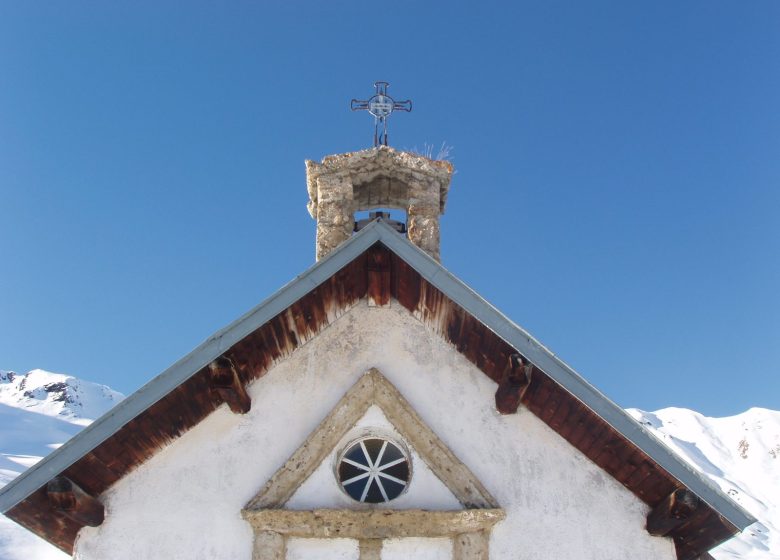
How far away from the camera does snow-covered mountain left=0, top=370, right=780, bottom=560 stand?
2583 cm

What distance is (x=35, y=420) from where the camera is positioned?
182 ft

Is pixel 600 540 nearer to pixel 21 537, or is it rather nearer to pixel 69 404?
pixel 21 537

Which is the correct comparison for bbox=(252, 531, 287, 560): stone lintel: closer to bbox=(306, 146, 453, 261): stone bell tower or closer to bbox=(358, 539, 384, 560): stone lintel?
bbox=(358, 539, 384, 560): stone lintel

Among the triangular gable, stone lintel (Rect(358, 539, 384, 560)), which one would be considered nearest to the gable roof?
the triangular gable

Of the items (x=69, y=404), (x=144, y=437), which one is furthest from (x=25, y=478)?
(x=69, y=404)

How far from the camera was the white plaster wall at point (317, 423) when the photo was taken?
582cm

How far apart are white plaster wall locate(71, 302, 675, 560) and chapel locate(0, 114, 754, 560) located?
0.04ft

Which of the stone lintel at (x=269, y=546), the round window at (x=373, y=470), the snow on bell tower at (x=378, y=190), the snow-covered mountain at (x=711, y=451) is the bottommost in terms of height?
the stone lintel at (x=269, y=546)

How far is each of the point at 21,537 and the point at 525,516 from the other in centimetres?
1812

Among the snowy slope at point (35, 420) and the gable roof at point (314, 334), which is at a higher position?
the snowy slope at point (35, 420)

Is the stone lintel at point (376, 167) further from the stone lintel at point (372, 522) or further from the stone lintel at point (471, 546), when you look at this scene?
the stone lintel at point (471, 546)

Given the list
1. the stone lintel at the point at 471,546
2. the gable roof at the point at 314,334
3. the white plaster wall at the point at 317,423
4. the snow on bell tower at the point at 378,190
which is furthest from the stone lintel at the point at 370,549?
the snow on bell tower at the point at 378,190

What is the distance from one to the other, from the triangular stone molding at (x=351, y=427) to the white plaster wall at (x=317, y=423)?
11 centimetres

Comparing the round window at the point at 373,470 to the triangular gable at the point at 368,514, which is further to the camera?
the round window at the point at 373,470
